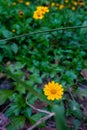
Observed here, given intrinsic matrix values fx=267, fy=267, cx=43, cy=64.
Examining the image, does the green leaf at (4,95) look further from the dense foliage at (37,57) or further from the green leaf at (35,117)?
the green leaf at (35,117)

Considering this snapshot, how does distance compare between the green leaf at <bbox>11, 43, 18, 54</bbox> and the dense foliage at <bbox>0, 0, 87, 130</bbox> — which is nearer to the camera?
the dense foliage at <bbox>0, 0, 87, 130</bbox>

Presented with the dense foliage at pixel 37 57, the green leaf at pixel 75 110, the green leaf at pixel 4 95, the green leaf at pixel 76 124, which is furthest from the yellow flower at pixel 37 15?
the green leaf at pixel 76 124

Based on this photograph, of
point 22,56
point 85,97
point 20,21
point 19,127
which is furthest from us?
point 20,21

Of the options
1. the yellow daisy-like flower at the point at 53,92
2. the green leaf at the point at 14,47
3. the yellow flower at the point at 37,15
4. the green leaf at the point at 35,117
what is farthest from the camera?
the yellow flower at the point at 37,15

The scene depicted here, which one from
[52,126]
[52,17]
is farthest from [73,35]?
[52,126]

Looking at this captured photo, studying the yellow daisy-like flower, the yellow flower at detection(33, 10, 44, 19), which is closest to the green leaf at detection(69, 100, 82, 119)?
the yellow daisy-like flower

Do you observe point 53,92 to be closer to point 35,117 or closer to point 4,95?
point 35,117

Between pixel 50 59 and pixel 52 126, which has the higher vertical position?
pixel 50 59

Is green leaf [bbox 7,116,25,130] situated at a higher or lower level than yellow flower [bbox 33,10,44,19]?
lower

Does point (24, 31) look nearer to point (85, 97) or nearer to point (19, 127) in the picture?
point (85, 97)

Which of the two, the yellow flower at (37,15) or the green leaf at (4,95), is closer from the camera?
the green leaf at (4,95)

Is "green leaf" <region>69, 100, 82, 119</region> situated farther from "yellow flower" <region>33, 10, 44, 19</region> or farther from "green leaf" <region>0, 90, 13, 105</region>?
"yellow flower" <region>33, 10, 44, 19</region>
